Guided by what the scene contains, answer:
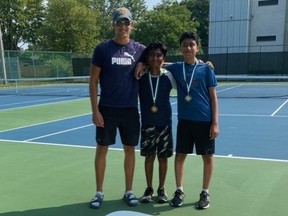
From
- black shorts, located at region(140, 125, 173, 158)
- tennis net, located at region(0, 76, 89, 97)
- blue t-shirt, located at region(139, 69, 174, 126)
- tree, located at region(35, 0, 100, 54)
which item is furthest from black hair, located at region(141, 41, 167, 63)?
tree, located at region(35, 0, 100, 54)

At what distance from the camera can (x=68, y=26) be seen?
34.5 m

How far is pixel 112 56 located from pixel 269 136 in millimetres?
4855

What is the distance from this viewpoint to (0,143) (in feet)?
23.8

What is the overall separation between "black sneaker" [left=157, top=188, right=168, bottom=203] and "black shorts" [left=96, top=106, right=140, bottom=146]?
600mm

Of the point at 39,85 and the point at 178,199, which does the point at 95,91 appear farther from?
the point at 39,85

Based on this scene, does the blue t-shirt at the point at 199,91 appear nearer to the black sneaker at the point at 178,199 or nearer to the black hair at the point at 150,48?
the black hair at the point at 150,48

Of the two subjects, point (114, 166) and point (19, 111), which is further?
point (19, 111)

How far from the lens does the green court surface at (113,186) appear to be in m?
3.91

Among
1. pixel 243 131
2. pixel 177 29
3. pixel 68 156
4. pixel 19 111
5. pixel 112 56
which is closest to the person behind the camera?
pixel 112 56

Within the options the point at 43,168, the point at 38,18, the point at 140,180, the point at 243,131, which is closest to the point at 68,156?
the point at 43,168

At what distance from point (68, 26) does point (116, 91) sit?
3205 cm

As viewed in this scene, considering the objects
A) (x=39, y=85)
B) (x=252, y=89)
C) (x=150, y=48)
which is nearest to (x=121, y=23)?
(x=150, y=48)

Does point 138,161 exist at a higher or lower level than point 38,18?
lower

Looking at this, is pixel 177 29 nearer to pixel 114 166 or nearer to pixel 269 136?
pixel 269 136
